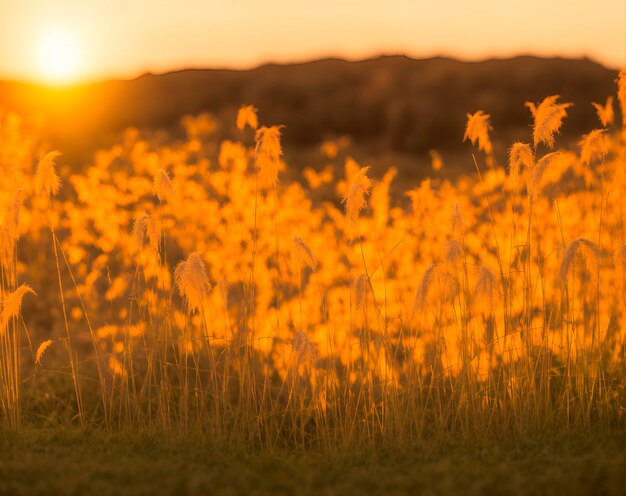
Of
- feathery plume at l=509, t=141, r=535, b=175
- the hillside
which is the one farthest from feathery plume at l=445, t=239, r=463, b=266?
the hillside

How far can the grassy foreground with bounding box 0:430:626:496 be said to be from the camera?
2.91 m

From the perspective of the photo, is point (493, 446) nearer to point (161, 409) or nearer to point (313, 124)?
point (161, 409)

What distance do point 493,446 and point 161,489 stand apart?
153cm

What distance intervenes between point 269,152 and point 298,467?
1565 millimetres

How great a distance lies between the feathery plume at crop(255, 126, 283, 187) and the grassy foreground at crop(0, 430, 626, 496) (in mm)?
1341

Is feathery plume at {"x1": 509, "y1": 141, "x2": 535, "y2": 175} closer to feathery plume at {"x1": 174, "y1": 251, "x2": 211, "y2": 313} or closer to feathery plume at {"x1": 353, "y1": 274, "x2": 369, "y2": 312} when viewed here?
feathery plume at {"x1": 353, "y1": 274, "x2": 369, "y2": 312}

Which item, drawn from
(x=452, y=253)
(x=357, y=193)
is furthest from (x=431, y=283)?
(x=357, y=193)

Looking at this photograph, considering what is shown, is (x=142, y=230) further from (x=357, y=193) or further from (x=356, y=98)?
(x=356, y=98)

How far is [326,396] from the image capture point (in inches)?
157

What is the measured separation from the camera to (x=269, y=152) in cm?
400

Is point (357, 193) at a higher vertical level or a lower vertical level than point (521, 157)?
lower

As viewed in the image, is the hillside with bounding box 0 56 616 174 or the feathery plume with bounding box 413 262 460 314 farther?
the hillside with bounding box 0 56 616 174

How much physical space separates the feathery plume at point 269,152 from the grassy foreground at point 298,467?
4.40ft

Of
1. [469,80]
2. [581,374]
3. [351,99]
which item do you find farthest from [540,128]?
[469,80]
